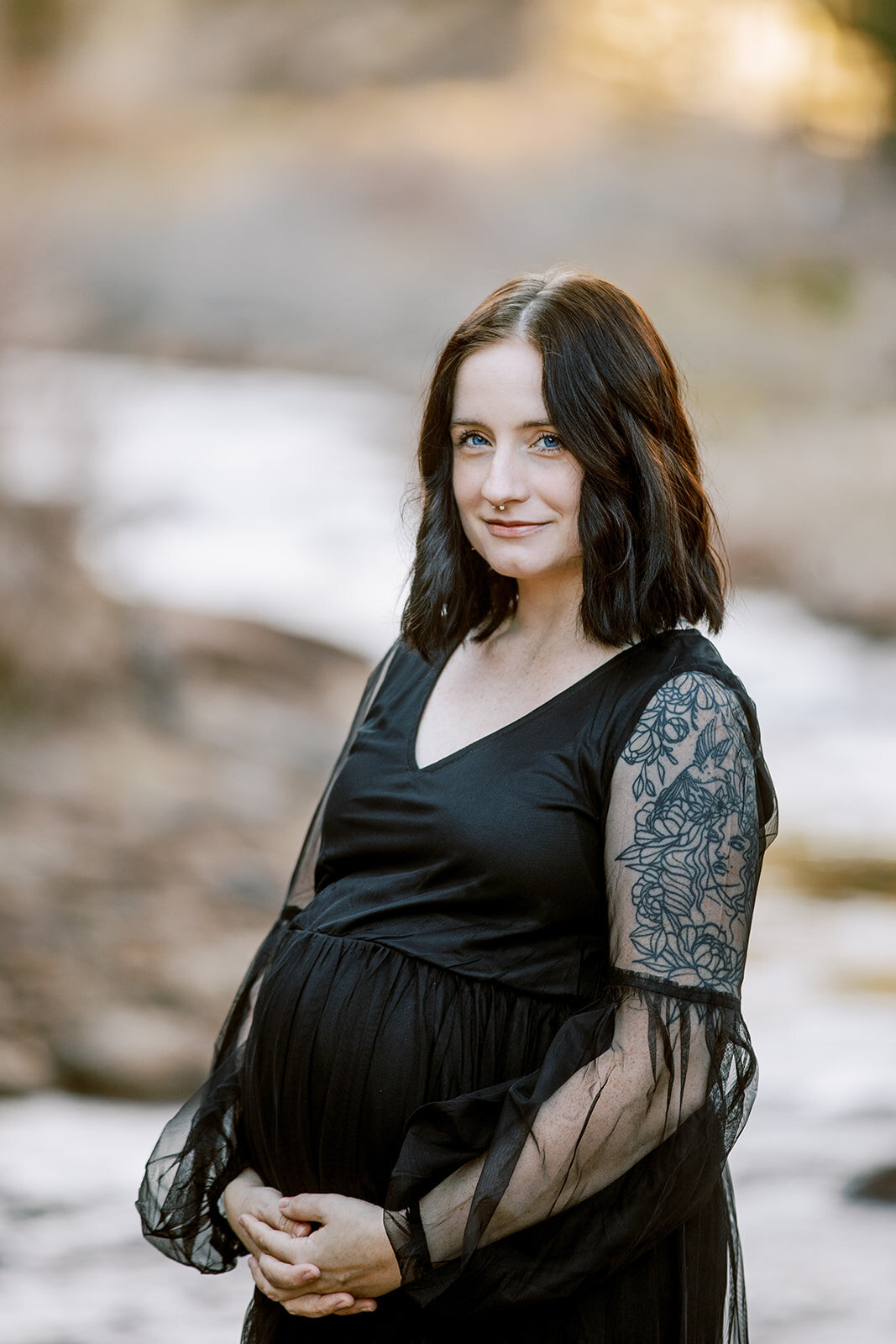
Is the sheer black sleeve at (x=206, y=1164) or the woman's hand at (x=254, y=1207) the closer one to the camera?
the woman's hand at (x=254, y=1207)

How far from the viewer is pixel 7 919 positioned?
14.3ft

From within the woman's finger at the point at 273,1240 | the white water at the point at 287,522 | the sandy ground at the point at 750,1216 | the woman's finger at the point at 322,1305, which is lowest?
the sandy ground at the point at 750,1216

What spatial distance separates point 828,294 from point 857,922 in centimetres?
420

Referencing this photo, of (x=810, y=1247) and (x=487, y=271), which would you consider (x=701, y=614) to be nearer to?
(x=810, y=1247)

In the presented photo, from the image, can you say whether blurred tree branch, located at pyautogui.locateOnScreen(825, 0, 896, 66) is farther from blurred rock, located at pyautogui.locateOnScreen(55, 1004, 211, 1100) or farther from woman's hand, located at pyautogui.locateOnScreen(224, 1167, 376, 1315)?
woman's hand, located at pyautogui.locateOnScreen(224, 1167, 376, 1315)

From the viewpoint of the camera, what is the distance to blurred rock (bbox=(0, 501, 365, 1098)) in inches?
149

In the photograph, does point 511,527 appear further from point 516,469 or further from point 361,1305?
point 361,1305

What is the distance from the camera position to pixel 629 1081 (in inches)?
47.6

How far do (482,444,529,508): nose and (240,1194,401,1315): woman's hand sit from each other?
64 cm

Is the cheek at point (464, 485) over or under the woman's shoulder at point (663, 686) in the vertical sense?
over

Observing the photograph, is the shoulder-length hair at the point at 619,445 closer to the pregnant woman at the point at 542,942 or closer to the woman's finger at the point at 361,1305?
the pregnant woman at the point at 542,942

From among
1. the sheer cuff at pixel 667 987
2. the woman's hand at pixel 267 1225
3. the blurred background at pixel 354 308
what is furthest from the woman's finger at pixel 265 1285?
the blurred background at pixel 354 308

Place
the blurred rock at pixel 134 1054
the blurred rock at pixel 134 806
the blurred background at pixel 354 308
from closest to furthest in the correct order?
1. the blurred rock at pixel 134 1054
2. the blurred rock at pixel 134 806
3. the blurred background at pixel 354 308

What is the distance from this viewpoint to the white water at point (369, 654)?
2.66 meters
